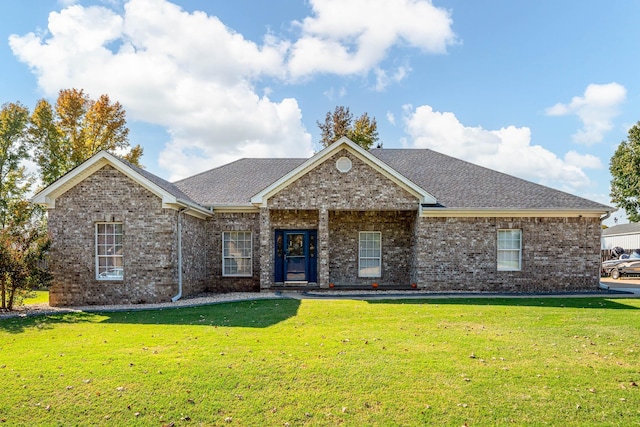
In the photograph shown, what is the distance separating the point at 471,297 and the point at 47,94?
34.5m

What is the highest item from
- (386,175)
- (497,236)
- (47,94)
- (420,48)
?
(47,94)

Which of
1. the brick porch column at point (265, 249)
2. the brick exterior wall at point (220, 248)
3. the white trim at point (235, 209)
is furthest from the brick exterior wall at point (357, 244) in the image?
the white trim at point (235, 209)

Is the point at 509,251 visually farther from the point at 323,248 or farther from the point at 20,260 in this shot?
the point at 20,260

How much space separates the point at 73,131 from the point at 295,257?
2488cm

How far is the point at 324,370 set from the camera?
22.4 feet

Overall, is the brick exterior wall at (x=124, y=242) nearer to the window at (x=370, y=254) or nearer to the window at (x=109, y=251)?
the window at (x=109, y=251)

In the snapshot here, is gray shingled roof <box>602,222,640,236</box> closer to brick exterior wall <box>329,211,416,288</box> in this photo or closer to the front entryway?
brick exterior wall <box>329,211,416,288</box>

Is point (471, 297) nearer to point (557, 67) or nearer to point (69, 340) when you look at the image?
point (557, 67)

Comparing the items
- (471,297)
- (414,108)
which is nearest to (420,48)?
(414,108)

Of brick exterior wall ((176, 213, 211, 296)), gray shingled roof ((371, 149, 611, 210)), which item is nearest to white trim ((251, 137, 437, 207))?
gray shingled roof ((371, 149, 611, 210))

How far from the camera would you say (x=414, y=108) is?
69.5 ft

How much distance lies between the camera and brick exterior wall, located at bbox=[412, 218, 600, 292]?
1656cm

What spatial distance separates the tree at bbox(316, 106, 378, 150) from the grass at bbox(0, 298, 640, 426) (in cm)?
2859

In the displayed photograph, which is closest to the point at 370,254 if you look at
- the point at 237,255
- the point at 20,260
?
the point at 237,255
